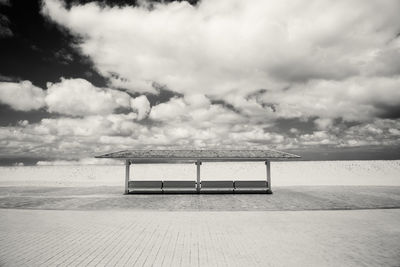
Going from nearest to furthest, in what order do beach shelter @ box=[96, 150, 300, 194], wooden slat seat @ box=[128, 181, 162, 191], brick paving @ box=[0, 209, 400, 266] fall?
1. brick paving @ box=[0, 209, 400, 266]
2. beach shelter @ box=[96, 150, 300, 194]
3. wooden slat seat @ box=[128, 181, 162, 191]

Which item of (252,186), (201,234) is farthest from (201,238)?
(252,186)

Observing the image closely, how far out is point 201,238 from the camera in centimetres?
738

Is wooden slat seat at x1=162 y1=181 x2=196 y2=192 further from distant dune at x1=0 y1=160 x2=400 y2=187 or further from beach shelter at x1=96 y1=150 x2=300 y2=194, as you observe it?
distant dune at x1=0 y1=160 x2=400 y2=187

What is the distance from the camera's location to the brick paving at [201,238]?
5.79 meters

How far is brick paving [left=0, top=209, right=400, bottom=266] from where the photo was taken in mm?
5793

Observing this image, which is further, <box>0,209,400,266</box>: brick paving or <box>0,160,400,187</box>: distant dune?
<box>0,160,400,187</box>: distant dune

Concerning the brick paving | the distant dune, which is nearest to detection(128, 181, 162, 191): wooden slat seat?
the brick paving

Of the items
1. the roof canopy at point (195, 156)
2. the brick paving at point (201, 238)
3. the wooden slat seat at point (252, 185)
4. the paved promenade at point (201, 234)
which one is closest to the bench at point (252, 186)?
the wooden slat seat at point (252, 185)

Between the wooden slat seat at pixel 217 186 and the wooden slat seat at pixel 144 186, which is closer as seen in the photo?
the wooden slat seat at pixel 144 186

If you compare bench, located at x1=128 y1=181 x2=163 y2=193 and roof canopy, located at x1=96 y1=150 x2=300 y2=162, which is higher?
roof canopy, located at x1=96 y1=150 x2=300 y2=162

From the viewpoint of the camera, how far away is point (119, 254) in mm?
6156

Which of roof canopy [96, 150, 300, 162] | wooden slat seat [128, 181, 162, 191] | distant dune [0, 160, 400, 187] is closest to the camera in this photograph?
roof canopy [96, 150, 300, 162]

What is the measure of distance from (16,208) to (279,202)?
1208cm

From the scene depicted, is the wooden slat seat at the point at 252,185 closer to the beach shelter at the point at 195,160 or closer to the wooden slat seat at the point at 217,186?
the beach shelter at the point at 195,160
